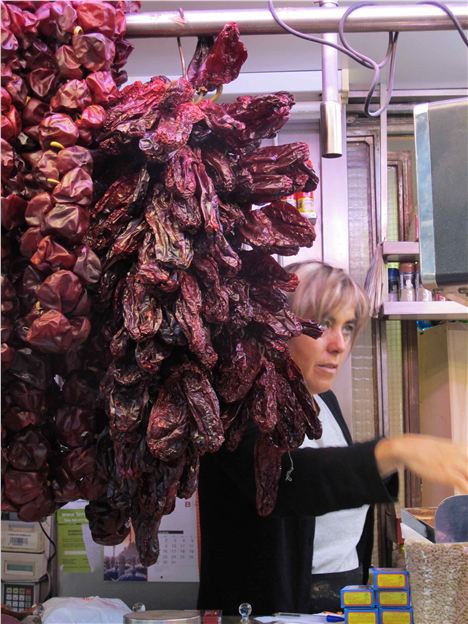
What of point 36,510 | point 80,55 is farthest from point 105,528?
point 80,55

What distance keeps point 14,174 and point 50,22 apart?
18cm

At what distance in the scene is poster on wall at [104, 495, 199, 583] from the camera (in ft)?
6.58

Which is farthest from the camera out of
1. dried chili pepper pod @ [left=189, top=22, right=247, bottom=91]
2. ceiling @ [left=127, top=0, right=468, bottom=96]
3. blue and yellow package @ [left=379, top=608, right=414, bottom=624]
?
ceiling @ [left=127, top=0, right=468, bottom=96]

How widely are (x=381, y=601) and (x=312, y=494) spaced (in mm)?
331

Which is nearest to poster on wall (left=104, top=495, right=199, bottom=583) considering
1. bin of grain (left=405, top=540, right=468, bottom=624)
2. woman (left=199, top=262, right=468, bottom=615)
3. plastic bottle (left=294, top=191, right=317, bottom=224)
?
woman (left=199, top=262, right=468, bottom=615)

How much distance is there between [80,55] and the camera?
0.77 m

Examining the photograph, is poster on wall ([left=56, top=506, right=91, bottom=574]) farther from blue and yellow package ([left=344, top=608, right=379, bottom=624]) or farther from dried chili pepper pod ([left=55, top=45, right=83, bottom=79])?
dried chili pepper pod ([left=55, top=45, right=83, bottom=79])

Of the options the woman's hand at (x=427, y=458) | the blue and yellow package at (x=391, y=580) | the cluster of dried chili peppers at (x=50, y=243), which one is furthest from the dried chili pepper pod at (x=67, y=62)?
the blue and yellow package at (x=391, y=580)

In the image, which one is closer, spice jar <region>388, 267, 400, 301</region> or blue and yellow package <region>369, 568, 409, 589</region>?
blue and yellow package <region>369, 568, 409, 589</region>

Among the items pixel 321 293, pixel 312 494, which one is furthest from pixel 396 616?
pixel 321 293

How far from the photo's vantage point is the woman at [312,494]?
909 mm

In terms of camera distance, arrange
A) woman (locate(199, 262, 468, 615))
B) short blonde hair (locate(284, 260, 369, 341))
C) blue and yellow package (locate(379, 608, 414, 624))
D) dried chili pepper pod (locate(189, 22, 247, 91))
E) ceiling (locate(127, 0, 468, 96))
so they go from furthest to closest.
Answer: ceiling (locate(127, 0, 468, 96)) → short blonde hair (locate(284, 260, 369, 341)) → blue and yellow package (locate(379, 608, 414, 624)) → woman (locate(199, 262, 468, 615)) → dried chili pepper pod (locate(189, 22, 247, 91))

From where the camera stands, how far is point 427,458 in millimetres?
882

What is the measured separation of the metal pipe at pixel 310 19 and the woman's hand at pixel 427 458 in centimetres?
49
